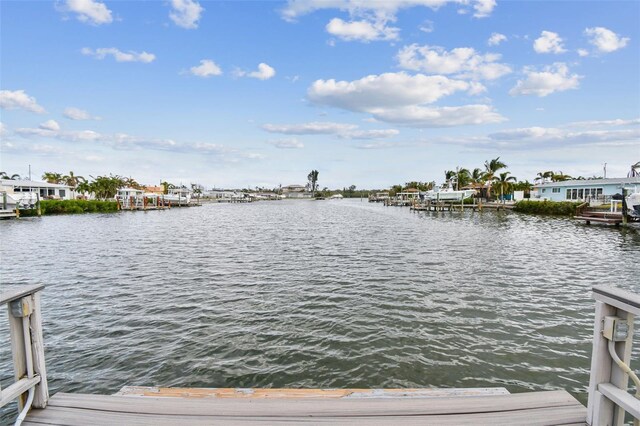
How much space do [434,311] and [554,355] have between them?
126 inches

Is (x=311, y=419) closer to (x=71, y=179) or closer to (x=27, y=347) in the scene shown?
(x=27, y=347)

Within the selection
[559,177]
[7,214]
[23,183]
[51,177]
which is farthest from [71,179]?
[559,177]

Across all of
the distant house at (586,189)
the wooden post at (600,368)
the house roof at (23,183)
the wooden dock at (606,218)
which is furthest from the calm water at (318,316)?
the house roof at (23,183)

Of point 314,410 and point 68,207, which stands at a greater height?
point 314,410

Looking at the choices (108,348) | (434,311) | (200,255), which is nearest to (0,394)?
(108,348)

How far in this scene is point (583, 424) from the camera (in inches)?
128

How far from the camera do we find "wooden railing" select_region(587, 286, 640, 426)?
2762 millimetres

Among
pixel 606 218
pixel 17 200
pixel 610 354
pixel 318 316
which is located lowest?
pixel 318 316

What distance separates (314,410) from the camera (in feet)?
11.9

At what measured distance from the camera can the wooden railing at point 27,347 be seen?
3.28 metres

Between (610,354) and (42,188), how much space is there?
87231 millimetres

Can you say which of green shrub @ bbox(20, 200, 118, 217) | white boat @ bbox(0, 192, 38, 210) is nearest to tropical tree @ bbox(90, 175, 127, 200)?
green shrub @ bbox(20, 200, 118, 217)

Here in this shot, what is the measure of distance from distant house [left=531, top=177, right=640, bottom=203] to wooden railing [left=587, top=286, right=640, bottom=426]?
55.7m

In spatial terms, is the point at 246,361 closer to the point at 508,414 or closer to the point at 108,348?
the point at 108,348
